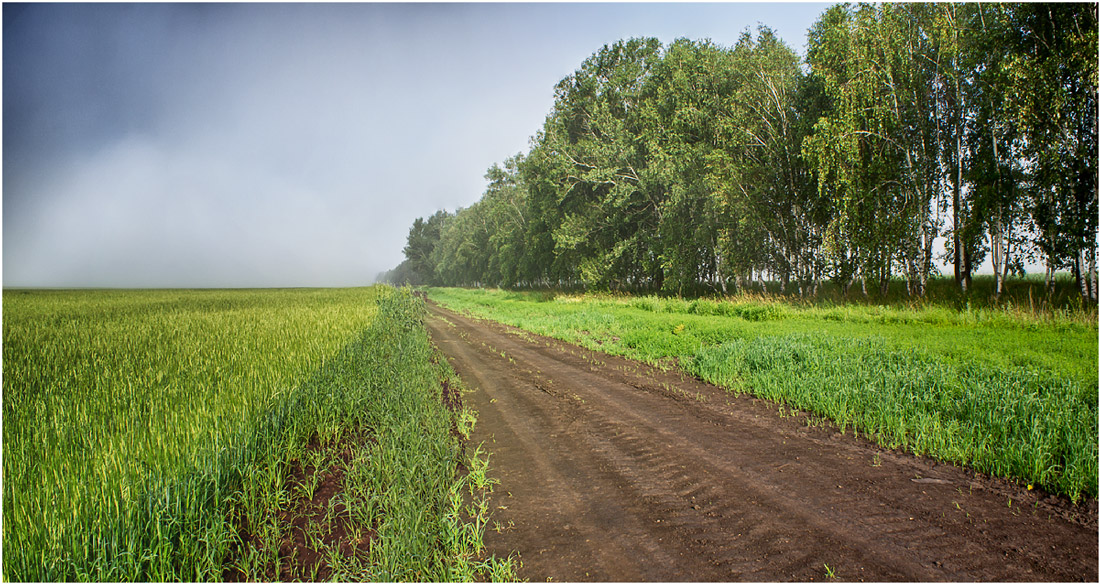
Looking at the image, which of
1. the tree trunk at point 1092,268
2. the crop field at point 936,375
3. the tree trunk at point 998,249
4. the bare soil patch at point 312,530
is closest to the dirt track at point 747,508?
the crop field at point 936,375

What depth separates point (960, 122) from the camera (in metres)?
18.0

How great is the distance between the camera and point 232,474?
4.27m

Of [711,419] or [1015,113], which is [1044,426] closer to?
[711,419]

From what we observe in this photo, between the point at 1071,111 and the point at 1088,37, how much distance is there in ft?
7.10

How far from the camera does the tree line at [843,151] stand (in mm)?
13680

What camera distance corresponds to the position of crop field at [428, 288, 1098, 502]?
4.96m

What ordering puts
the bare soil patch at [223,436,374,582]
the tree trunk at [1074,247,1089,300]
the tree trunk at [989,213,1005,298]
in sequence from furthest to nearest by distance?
1. the tree trunk at [989,213,1005,298]
2. the tree trunk at [1074,247,1089,300]
3. the bare soil patch at [223,436,374,582]

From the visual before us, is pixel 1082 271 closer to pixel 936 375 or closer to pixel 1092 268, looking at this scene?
pixel 1092 268

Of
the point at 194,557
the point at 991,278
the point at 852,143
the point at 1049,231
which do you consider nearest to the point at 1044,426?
the point at 194,557

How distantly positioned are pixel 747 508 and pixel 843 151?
18.8m

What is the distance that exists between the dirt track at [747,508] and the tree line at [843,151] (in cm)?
1524

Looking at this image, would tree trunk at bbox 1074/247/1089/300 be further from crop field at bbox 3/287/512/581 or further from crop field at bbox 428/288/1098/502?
crop field at bbox 3/287/512/581

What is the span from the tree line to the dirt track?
15.2 metres

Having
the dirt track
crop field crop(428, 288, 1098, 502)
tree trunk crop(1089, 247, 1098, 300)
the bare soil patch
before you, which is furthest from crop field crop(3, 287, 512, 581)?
tree trunk crop(1089, 247, 1098, 300)
